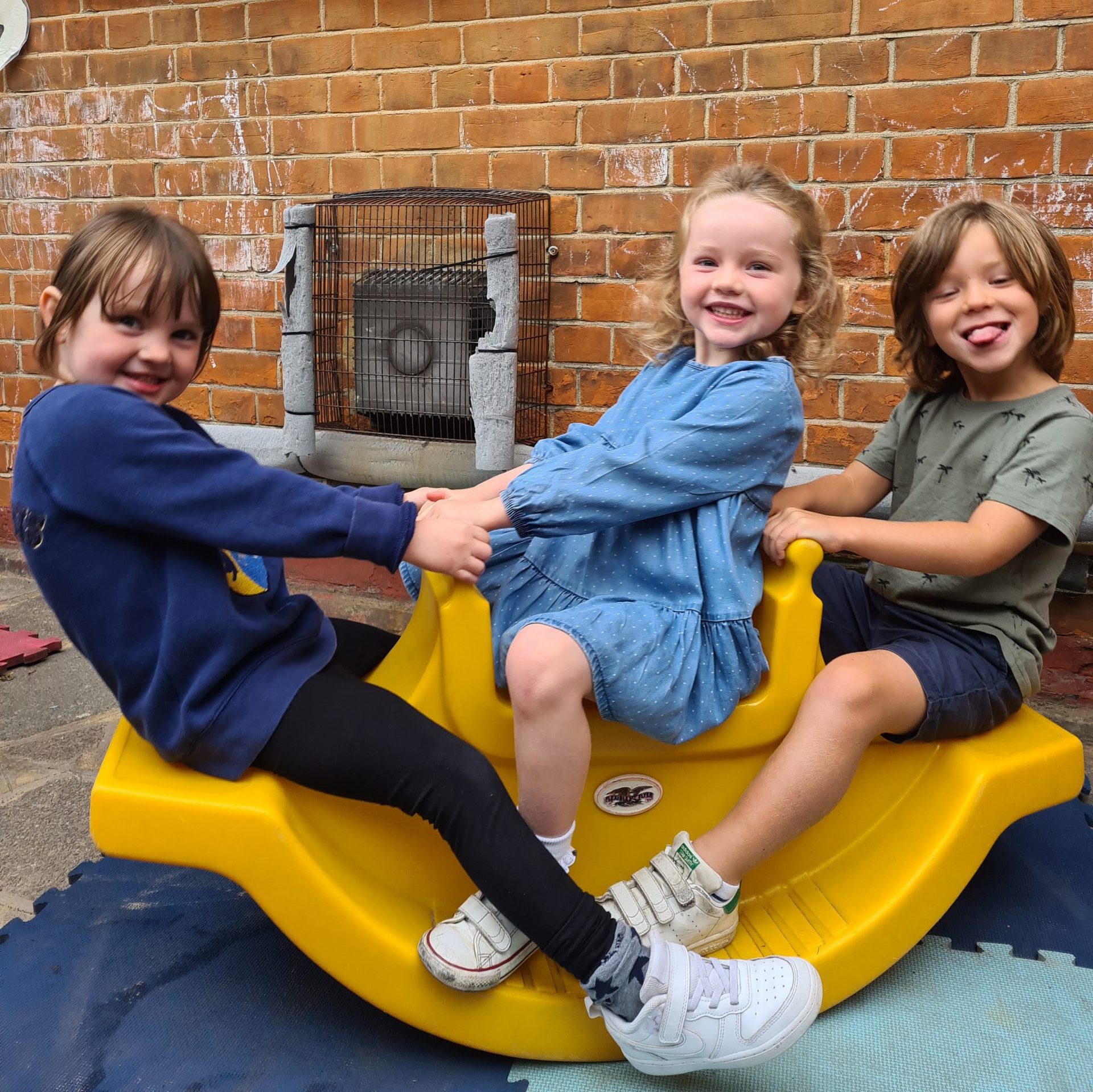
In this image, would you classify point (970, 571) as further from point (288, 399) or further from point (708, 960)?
point (288, 399)

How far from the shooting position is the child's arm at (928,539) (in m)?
1.62

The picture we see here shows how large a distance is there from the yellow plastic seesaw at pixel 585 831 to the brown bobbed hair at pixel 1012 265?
0.56 m

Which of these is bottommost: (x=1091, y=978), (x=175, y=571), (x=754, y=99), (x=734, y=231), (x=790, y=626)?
(x=1091, y=978)

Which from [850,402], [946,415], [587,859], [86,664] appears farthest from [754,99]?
[86,664]

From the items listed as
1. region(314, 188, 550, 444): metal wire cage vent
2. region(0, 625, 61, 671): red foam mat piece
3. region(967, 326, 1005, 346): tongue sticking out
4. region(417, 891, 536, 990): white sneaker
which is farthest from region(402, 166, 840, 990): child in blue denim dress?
region(0, 625, 61, 671): red foam mat piece

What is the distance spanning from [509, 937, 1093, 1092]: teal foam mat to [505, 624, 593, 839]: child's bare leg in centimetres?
36

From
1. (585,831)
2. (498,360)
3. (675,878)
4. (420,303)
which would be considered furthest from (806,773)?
(420,303)

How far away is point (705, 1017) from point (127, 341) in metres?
1.15

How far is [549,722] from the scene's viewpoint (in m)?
1.41

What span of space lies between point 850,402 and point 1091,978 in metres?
1.47

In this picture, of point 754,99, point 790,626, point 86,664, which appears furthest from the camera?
point 86,664

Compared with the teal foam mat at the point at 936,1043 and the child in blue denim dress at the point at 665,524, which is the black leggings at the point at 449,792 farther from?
the teal foam mat at the point at 936,1043

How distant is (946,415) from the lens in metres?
1.91

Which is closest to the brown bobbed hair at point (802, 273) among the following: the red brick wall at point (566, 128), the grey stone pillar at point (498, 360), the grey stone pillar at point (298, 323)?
the red brick wall at point (566, 128)
